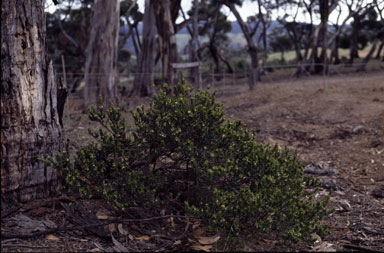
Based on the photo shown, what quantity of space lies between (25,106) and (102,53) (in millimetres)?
9229

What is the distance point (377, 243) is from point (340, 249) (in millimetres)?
575

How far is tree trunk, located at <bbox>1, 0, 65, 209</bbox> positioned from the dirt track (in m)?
2.72

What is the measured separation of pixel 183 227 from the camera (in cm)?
379

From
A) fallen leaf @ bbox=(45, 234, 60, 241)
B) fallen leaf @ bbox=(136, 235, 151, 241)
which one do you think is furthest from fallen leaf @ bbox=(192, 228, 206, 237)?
fallen leaf @ bbox=(45, 234, 60, 241)

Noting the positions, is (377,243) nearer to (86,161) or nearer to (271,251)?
(271,251)

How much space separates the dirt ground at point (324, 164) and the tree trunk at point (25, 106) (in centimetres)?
24

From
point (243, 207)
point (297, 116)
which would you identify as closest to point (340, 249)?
point (243, 207)

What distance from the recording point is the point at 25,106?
355cm

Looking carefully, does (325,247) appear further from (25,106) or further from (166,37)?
(166,37)

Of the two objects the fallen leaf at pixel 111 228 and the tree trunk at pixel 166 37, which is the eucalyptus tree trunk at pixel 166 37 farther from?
the fallen leaf at pixel 111 228

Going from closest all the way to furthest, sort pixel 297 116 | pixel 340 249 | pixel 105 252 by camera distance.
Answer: pixel 105 252
pixel 340 249
pixel 297 116

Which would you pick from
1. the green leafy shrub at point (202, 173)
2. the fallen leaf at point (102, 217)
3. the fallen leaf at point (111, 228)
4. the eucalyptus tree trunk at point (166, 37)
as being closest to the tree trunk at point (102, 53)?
the eucalyptus tree trunk at point (166, 37)

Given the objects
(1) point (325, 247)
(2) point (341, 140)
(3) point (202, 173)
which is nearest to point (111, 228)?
(3) point (202, 173)

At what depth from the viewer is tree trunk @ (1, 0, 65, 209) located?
3.45 m
